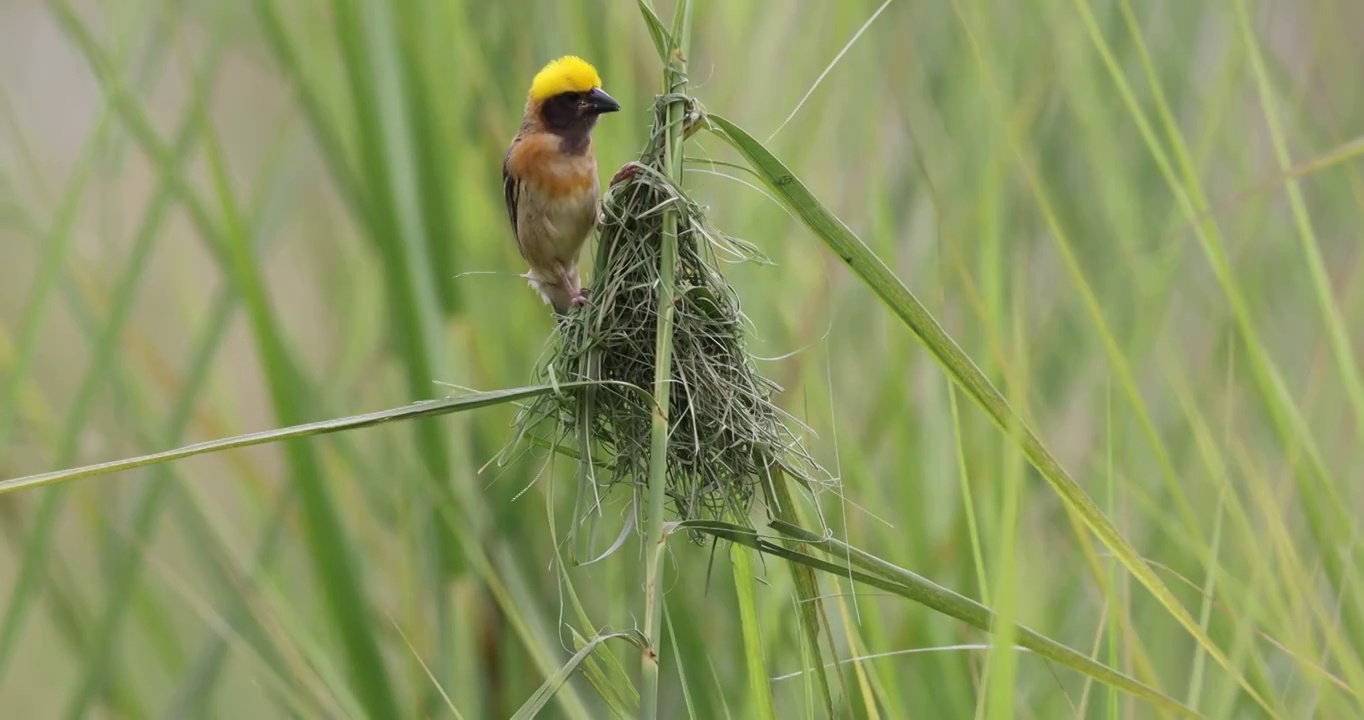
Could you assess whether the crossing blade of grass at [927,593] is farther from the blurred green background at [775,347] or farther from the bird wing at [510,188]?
the bird wing at [510,188]

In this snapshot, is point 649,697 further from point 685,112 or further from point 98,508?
point 98,508

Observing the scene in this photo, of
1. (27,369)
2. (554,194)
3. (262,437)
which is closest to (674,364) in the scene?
(262,437)

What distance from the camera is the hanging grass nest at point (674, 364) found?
3.40 feet

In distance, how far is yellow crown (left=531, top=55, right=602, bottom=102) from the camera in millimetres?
1526

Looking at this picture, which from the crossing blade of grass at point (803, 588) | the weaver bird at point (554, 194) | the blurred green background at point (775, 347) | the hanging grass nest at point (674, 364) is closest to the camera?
the crossing blade of grass at point (803, 588)

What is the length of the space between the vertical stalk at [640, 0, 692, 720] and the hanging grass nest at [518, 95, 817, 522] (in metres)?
0.05

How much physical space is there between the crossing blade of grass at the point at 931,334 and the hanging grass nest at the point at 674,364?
0.56 feet

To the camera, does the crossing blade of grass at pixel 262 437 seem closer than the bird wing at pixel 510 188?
Yes

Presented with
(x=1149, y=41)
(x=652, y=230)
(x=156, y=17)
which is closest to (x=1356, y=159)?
(x=1149, y=41)

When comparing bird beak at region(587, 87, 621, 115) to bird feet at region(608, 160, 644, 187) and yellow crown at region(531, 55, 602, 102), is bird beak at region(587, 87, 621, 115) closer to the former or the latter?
yellow crown at region(531, 55, 602, 102)

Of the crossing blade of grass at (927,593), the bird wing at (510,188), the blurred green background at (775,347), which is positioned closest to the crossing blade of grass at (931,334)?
the crossing blade of grass at (927,593)

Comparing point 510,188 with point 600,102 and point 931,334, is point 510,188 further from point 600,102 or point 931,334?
point 931,334

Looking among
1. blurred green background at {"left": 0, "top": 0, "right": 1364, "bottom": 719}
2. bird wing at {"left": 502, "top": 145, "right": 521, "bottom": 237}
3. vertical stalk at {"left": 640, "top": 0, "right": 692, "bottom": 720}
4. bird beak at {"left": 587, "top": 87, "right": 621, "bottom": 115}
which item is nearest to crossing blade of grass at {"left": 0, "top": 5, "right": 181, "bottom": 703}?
blurred green background at {"left": 0, "top": 0, "right": 1364, "bottom": 719}

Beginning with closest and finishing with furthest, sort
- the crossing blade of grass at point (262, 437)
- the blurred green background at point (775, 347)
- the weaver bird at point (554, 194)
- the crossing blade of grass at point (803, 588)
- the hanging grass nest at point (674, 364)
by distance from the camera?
the crossing blade of grass at point (262, 437), the crossing blade of grass at point (803, 588), the hanging grass nest at point (674, 364), the blurred green background at point (775, 347), the weaver bird at point (554, 194)
